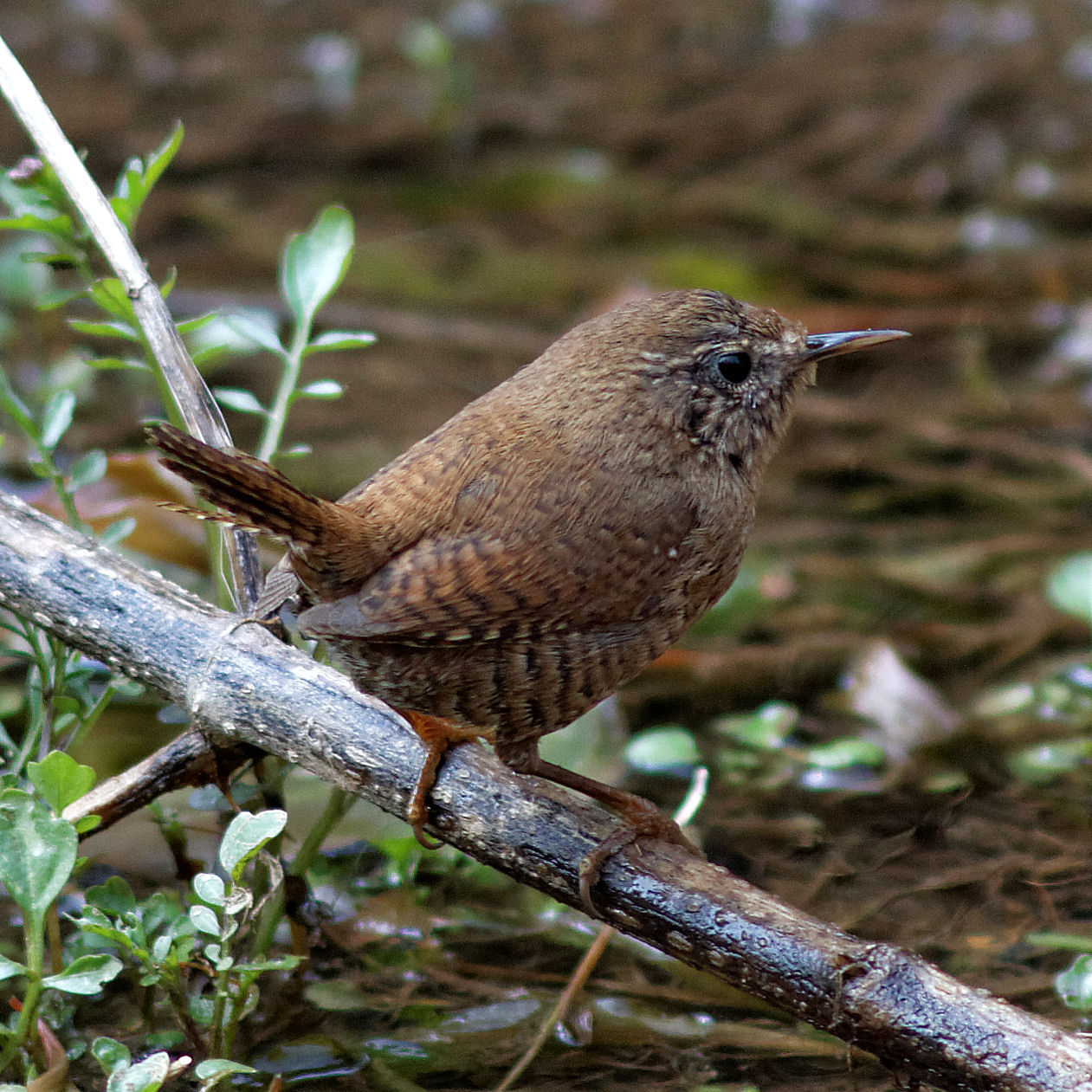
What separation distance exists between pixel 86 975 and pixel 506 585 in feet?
2.96

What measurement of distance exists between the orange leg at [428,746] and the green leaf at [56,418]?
0.83 m

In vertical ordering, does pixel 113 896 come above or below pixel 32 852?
below

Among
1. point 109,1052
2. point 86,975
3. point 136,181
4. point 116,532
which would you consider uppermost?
point 136,181

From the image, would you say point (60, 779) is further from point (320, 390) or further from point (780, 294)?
point (780, 294)

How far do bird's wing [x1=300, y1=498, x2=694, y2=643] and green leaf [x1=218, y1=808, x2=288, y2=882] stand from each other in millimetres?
356

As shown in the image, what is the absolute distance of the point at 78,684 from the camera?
2.61 m

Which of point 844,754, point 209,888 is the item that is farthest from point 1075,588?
point 209,888

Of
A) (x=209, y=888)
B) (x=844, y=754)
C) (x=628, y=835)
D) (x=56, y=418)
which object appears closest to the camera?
(x=209, y=888)

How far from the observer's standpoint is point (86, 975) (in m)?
2.03

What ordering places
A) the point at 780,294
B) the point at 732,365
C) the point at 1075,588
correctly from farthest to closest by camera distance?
the point at 780,294, the point at 1075,588, the point at 732,365

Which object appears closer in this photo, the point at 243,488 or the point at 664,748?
the point at 243,488

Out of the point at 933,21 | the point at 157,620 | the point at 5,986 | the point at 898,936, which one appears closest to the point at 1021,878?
the point at 898,936

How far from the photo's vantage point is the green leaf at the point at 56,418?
8.57 ft

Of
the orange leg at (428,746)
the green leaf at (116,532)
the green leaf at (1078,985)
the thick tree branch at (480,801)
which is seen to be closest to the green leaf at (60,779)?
the thick tree branch at (480,801)
